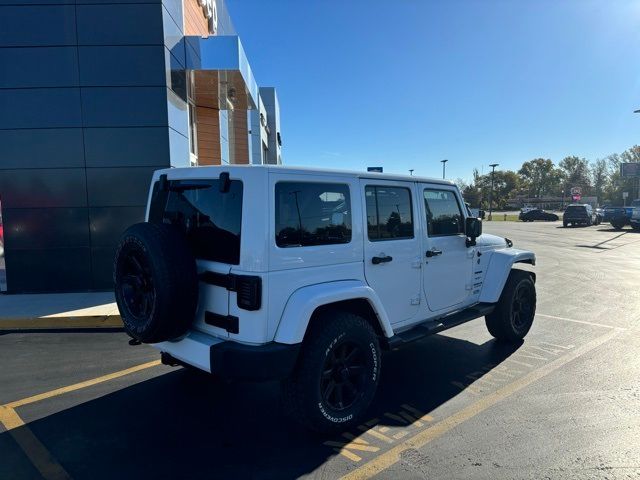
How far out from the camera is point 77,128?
8.62 metres

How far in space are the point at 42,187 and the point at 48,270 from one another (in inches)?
64.5

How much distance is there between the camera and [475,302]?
16.4 ft

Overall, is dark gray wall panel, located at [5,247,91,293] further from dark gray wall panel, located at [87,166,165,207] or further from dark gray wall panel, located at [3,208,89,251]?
dark gray wall panel, located at [87,166,165,207]

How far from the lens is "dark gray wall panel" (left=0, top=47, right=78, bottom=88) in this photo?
8.41 metres

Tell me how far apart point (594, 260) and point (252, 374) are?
1402 centimetres

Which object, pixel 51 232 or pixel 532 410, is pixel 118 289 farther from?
pixel 51 232

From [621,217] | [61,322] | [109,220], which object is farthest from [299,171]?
[621,217]

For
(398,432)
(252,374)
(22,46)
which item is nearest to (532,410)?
(398,432)

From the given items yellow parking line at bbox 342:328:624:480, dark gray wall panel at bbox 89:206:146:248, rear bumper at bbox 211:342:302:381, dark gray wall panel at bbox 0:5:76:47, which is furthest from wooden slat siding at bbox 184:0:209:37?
yellow parking line at bbox 342:328:624:480

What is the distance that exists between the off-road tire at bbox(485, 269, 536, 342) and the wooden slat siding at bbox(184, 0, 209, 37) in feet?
30.8

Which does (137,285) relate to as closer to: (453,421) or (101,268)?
(453,421)

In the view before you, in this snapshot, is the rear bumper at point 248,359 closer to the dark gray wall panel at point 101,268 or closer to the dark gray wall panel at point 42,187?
the dark gray wall panel at point 101,268

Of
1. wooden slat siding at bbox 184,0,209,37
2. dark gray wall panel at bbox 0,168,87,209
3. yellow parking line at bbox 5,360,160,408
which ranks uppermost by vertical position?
wooden slat siding at bbox 184,0,209,37

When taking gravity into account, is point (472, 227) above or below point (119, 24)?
below
